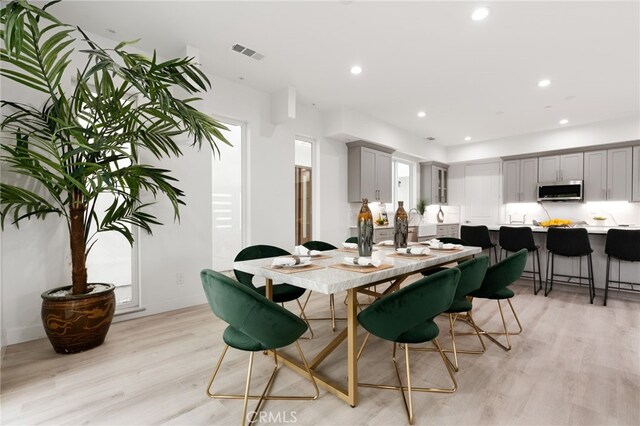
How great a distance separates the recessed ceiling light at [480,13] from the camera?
8.60ft

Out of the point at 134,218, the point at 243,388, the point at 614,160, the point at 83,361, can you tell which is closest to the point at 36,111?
the point at 134,218

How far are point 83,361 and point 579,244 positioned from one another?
5511mm

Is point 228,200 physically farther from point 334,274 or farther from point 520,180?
point 520,180

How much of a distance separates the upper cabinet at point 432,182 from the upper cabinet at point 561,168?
208cm

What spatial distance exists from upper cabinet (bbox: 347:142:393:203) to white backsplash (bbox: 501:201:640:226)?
3353mm

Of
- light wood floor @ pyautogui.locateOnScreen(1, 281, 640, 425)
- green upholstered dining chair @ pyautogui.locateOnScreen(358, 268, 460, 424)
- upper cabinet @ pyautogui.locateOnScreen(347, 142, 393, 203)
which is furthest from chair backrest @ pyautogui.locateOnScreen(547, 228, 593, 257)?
green upholstered dining chair @ pyautogui.locateOnScreen(358, 268, 460, 424)

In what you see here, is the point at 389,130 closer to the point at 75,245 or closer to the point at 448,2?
the point at 448,2

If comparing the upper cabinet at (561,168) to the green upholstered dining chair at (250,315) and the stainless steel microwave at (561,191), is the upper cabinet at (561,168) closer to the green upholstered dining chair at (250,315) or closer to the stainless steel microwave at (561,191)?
the stainless steel microwave at (561,191)

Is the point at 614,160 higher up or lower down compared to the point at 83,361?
higher up

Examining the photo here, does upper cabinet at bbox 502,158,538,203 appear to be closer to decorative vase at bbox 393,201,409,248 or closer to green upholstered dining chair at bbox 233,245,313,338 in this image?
decorative vase at bbox 393,201,409,248

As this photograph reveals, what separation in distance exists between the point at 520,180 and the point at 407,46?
513 cm

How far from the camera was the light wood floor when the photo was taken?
173cm

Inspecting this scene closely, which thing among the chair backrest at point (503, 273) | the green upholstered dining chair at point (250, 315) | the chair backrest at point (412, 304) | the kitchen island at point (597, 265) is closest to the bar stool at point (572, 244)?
the kitchen island at point (597, 265)

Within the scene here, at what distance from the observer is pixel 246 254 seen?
105 inches
